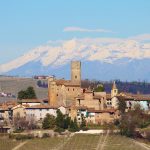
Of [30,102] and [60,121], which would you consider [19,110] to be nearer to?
[30,102]

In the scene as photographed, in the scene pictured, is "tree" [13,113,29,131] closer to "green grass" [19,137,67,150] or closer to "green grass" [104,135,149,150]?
"green grass" [19,137,67,150]

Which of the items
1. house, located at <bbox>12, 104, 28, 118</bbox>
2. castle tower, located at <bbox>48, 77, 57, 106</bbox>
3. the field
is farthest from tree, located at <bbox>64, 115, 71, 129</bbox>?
castle tower, located at <bbox>48, 77, 57, 106</bbox>

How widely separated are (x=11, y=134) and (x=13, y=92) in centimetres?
6700

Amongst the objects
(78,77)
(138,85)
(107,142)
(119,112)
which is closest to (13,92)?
(138,85)

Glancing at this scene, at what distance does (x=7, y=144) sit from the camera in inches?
2143

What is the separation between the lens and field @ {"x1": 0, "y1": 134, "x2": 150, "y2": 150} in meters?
51.7

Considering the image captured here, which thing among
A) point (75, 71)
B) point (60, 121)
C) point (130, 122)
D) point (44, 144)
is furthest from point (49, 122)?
point (75, 71)

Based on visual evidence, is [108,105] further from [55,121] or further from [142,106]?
[55,121]

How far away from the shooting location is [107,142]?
5381 cm

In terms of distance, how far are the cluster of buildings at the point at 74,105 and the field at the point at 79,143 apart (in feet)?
24.2

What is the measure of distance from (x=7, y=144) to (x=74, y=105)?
13.5 metres

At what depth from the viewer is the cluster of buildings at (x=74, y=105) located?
64.9 metres

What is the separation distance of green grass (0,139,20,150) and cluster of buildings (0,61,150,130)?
8.83m

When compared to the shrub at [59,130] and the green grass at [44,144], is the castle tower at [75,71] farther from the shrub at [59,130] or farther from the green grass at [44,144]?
the green grass at [44,144]
